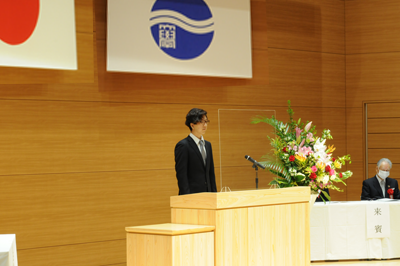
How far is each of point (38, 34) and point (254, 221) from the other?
2.83m

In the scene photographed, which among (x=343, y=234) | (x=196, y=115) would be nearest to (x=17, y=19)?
(x=196, y=115)

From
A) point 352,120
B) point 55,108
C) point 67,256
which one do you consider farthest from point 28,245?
point 352,120

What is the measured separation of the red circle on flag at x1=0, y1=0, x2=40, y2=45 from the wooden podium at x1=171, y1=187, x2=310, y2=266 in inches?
93.6

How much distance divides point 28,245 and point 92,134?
132 centimetres

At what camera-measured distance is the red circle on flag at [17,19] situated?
451 centimetres

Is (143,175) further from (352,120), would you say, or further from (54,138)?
(352,120)

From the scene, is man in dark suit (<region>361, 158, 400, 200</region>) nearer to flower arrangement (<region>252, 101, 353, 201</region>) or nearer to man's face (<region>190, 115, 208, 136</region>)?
flower arrangement (<region>252, 101, 353, 201</region>)

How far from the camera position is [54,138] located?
5.12 m

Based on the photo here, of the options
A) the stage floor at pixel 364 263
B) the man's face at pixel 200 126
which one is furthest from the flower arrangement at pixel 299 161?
the stage floor at pixel 364 263

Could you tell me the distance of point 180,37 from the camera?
558 centimetres

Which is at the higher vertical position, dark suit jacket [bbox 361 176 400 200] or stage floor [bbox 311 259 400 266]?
dark suit jacket [bbox 361 176 400 200]

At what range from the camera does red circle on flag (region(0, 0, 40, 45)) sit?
4508mm

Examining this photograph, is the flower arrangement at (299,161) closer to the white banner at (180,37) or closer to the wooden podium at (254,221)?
the wooden podium at (254,221)

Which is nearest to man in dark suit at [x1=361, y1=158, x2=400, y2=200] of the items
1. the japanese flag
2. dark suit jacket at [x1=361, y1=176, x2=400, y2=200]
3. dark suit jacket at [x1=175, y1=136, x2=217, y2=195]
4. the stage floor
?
dark suit jacket at [x1=361, y1=176, x2=400, y2=200]
